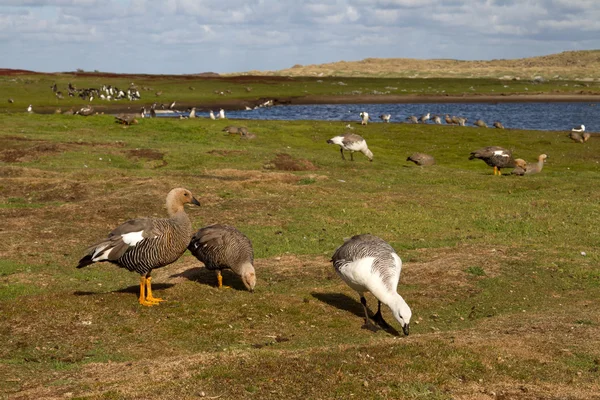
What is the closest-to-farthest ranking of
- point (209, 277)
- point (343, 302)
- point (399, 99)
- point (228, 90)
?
point (343, 302)
point (209, 277)
point (228, 90)
point (399, 99)

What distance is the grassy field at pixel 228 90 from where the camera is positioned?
87312mm

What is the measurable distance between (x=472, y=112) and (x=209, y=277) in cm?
7854

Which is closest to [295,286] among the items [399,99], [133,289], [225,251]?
[225,251]

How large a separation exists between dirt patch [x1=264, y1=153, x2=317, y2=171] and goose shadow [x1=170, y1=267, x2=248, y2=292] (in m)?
17.7

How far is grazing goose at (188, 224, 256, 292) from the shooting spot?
16.5m

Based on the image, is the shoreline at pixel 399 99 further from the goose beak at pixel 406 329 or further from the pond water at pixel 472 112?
the goose beak at pixel 406 329

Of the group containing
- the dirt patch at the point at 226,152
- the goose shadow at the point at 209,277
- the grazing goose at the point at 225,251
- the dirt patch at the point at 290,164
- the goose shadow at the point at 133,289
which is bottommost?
the goose shadow at the point at 209,277

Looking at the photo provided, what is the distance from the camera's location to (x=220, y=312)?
586 inches

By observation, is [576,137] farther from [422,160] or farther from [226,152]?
[226,152]

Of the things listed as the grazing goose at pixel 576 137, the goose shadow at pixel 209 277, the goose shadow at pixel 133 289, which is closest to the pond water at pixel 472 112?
the grazing goose at pixel 576 137

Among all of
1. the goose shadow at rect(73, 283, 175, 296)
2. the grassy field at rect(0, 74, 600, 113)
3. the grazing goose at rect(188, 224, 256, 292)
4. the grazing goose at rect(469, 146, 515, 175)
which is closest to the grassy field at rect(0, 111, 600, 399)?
the goose shadow at rect(73, 283, 175, 296)

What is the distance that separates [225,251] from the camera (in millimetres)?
16703

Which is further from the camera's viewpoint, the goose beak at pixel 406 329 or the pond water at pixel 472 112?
the pond water at pixel 472 112

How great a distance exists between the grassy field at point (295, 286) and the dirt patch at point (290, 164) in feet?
0.50
